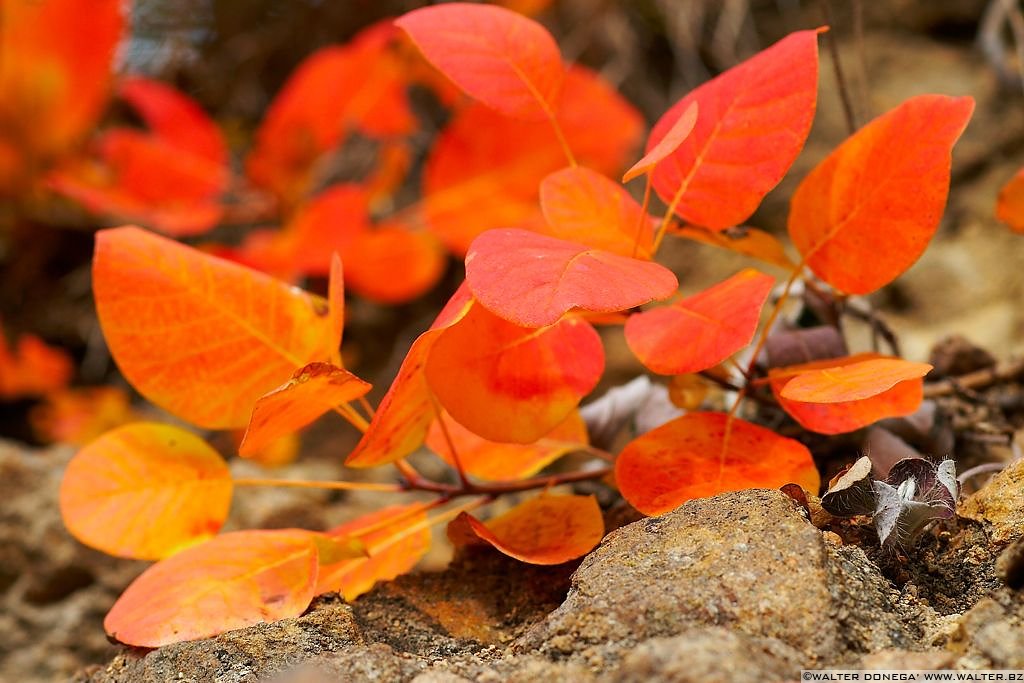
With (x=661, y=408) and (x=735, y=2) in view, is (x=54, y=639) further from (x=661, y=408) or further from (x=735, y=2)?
(x=735, y=2)

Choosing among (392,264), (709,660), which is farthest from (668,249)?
(709,660)

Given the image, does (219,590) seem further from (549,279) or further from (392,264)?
(392,264)

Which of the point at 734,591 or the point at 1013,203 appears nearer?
the point at 734,591

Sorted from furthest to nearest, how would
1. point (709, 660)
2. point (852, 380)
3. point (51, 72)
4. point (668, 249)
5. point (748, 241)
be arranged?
point (51, 72) < point (668, 249) < point (748, 241) < point (852, 380) < point (709, 660)

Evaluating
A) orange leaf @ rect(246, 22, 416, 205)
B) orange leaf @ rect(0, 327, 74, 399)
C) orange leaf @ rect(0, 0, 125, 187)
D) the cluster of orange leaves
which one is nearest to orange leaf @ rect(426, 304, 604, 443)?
the cluster of orange leaves

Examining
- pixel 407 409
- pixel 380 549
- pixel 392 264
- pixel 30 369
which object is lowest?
pixel 30 369

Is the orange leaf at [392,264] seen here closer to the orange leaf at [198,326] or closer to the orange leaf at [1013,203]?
the orange leaf at [198,326]

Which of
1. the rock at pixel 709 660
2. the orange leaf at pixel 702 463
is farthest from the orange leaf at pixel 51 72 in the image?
the rock at pixel 709 660
